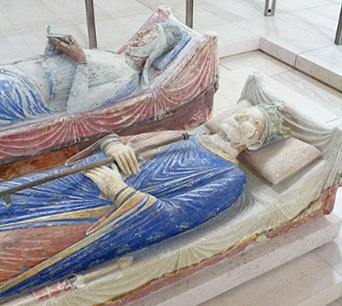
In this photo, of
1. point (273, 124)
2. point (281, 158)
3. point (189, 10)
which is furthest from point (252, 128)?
point (189, 10)

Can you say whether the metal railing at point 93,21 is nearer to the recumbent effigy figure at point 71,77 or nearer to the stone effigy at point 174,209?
the recumbent effigy figure at point 71,77

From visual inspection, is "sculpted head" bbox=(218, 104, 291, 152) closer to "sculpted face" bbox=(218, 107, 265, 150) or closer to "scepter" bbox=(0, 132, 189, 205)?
"sculpted face" bbox=(218, 107, 265, 150)

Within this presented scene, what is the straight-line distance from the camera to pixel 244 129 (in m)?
2.70

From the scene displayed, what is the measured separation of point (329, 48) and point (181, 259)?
4.16 meters

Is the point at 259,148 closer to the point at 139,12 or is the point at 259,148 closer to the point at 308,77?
the point at 308,77

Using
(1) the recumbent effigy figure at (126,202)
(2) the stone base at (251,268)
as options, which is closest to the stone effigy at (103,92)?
(1) the recumbent effigy figure at (126,202)

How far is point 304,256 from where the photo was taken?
2932 millimetres

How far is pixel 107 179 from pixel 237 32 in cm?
428

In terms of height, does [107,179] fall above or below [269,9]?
above

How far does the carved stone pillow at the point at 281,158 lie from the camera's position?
269 centimetres

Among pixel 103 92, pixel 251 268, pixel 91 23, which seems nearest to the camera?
pixel 251 268

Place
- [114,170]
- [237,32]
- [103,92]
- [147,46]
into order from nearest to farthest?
1. [114,170]
2. [103,92]
3. [147,46]
4. [237,32]

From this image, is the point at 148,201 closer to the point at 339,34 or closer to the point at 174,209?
the point at 174,209

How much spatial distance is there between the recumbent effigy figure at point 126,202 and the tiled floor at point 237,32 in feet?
5.94
